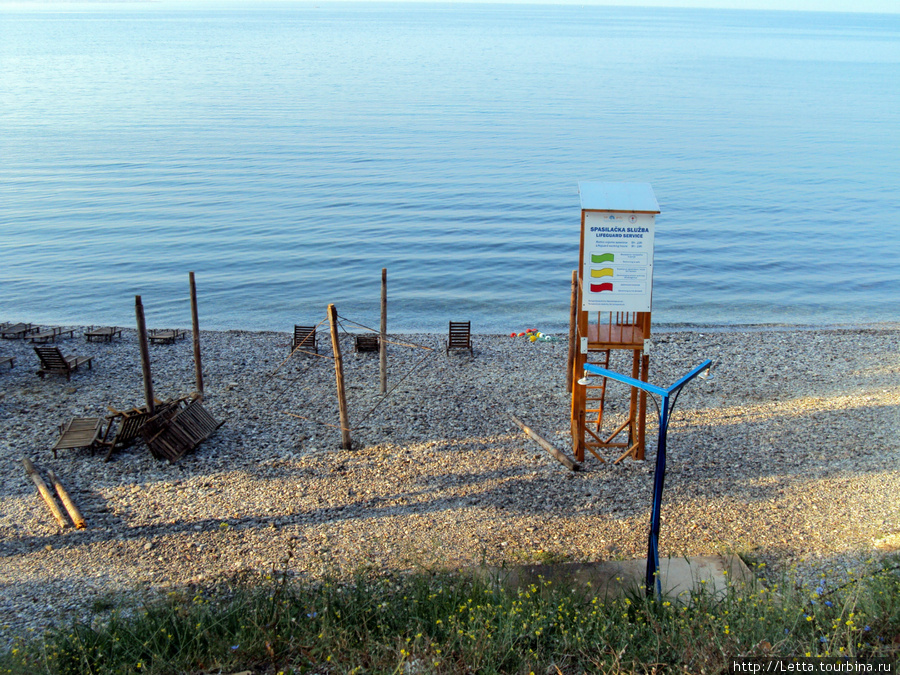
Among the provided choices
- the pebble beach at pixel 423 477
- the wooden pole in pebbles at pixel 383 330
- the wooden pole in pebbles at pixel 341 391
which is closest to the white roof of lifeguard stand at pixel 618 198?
the pebble beach at pixel 423 477

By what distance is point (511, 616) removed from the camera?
6742 millimetres

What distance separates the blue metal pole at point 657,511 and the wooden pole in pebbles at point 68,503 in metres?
7.94

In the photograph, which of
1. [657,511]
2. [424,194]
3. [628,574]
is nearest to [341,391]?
[628,574]

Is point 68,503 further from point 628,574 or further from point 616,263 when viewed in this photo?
point 616,263

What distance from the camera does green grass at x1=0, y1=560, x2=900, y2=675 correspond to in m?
6.35

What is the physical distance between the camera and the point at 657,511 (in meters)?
7.40

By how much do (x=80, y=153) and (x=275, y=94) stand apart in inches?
1309

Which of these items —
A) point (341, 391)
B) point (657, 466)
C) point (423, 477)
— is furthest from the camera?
point (341, 391)

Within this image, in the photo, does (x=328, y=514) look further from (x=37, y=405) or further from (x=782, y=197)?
(x=782, y=197)

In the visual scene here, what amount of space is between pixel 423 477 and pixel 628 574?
172 inches

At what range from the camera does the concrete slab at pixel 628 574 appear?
810 cm

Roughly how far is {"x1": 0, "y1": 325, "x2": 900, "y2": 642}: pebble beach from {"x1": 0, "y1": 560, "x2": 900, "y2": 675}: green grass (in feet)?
4.97

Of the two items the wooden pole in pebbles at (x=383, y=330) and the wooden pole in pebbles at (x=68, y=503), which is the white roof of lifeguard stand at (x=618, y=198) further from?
the wooden pole in pebbles at (x=68, y=503)

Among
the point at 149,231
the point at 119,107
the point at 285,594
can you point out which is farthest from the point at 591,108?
the point at 285,594
